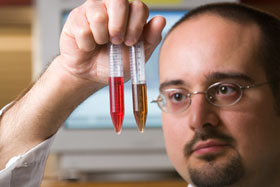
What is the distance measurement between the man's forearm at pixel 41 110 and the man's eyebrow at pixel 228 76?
34 centimetres

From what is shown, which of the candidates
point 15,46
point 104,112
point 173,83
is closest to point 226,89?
point 173,83

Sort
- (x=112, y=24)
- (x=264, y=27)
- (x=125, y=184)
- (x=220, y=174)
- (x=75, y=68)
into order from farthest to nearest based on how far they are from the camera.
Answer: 1. (x=125, y=184)
2. (x=264, y=27)
3. (x=220, y=174)
4. (x=75, y=68)
5. (x=112, y=24)

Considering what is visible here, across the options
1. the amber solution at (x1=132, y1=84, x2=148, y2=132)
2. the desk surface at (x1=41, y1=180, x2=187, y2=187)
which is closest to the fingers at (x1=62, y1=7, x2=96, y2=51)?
the amber solution at (x1=132, y1=84, x2=148, y2=132)

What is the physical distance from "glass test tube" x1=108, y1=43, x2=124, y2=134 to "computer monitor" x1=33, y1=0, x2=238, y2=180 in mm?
1037

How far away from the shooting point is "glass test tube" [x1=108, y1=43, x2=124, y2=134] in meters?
0.79

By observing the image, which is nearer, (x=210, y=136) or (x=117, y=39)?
(x=117, y=39)

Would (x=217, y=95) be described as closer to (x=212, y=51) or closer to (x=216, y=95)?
(x=216, y=95)

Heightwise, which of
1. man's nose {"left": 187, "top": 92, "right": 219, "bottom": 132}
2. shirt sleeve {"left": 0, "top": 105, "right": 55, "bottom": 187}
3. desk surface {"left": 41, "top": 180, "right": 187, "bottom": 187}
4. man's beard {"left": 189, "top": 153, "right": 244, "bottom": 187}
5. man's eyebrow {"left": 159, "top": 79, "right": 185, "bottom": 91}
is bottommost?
desk surface {"left": 41, "top": 180, "right": 187, "bottom": 187}

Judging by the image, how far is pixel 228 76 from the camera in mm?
1227

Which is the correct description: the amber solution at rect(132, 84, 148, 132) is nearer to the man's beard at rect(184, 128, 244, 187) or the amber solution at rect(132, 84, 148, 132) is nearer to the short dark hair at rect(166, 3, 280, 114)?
the man's beard at rect(184, 128, 244, 187)

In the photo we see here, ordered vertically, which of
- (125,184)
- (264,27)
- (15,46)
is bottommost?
(125,184)

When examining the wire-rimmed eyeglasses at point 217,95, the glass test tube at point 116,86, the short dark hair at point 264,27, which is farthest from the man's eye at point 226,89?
the glass test tube at point 116,86

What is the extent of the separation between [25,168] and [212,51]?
527mm

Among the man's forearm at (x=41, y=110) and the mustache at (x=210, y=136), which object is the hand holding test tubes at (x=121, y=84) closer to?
the man's forearm at (x=41, y=110)
